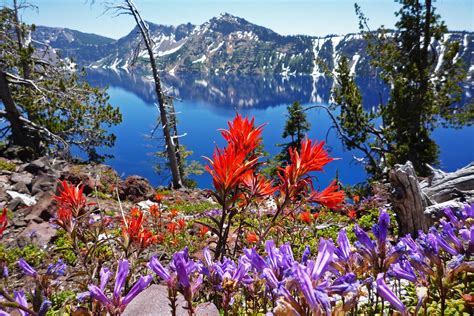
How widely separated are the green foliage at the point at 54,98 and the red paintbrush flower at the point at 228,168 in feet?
51.5

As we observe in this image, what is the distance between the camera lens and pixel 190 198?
16.2 metres

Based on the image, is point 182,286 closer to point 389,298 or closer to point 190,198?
point 389,298

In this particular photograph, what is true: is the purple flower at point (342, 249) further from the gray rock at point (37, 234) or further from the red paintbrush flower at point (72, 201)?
the gray rock at point (37, 234)

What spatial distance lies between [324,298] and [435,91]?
2136cm

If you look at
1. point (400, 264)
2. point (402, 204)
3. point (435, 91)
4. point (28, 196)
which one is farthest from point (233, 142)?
point (435, 91)

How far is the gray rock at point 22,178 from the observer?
456 inches

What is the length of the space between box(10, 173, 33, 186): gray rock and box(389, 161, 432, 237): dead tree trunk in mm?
11155

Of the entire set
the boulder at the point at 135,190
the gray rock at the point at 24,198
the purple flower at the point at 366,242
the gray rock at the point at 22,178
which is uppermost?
the purple flower at the point at 366,242

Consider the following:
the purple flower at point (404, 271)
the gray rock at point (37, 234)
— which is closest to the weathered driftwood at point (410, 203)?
the purple flower at point (404, 271)

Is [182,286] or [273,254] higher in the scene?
[273,254]

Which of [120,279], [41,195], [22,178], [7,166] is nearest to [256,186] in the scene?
[120,279]

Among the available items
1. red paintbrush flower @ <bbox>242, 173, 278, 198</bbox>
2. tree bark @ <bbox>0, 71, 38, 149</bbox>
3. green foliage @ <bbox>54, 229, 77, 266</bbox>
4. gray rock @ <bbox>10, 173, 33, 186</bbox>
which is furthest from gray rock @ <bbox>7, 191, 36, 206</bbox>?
red paintbrush flower @ <bbox>242, 173, 278, 198</bbox>

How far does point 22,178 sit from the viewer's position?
38.6 ft

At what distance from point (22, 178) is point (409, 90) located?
17349 mm
